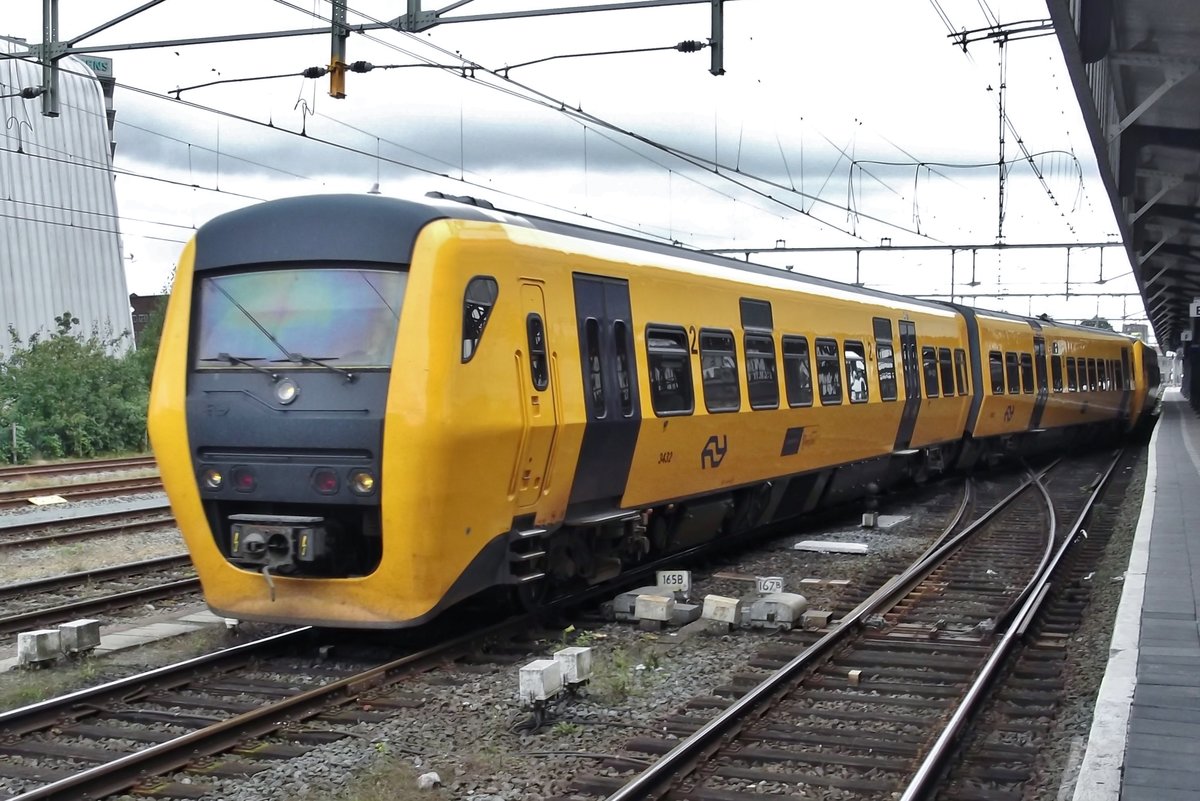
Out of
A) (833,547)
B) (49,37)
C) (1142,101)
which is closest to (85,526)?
(49,37)

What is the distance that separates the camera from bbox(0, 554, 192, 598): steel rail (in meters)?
10.6

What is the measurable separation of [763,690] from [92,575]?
274 inches

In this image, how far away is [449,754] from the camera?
6207mm

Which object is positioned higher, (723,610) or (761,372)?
(761,372)

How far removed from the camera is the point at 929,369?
17906 mm

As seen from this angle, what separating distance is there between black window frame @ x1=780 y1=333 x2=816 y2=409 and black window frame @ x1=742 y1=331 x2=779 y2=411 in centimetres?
31

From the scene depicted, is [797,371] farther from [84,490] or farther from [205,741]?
[84,490]

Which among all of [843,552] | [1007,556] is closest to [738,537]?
[843,552]

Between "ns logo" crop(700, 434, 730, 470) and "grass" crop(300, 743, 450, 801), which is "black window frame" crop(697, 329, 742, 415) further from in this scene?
"grass" crop(300, 743, 450, 801)

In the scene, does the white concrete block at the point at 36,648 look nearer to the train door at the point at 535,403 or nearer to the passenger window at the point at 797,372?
the train door at the point at 535,403

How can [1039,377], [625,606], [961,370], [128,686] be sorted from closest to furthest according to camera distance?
[128,686] → [625,606] → [961,370] → [1039,377]

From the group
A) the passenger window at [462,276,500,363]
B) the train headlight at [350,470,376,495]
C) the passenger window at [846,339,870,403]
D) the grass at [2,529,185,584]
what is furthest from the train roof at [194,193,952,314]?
the passenger window at [846,339,870,403]

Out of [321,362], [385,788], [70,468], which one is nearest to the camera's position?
[385,788]

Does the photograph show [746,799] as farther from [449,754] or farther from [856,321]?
[856,321]
